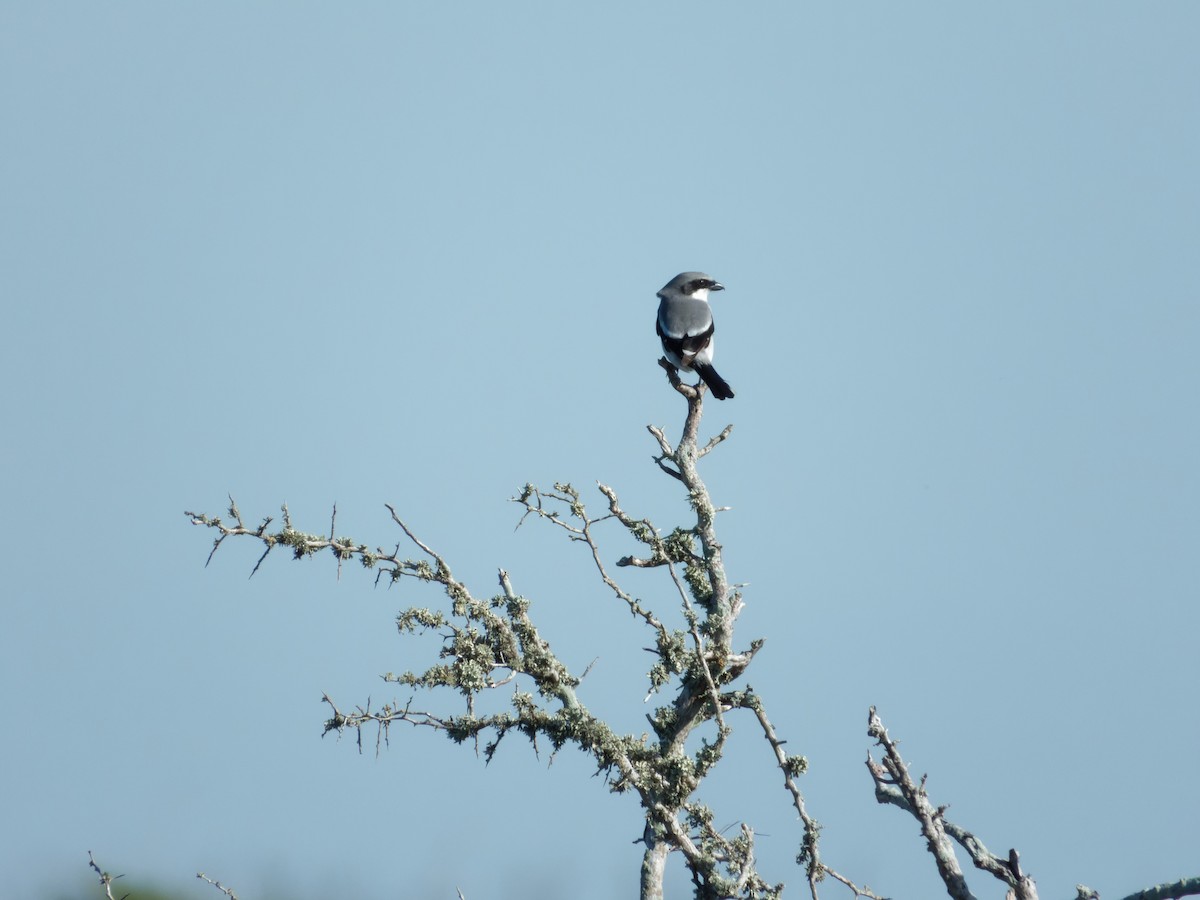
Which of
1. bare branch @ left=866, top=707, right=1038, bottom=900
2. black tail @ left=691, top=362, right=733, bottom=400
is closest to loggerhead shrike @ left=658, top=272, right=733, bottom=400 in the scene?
black tail @ left=691, top=362, right=733, bottom=400

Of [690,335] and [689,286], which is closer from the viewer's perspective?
[690,335]

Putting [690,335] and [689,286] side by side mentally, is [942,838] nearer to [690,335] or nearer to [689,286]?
[690,335]

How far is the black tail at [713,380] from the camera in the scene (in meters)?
10.9

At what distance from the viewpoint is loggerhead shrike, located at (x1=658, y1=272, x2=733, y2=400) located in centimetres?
1099

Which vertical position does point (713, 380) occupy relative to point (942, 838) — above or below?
above

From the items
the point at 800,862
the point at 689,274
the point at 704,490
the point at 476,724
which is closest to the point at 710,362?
the point at 689,274

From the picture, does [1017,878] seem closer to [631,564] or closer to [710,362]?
[631,564]

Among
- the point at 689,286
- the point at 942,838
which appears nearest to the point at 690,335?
the point at 689,286

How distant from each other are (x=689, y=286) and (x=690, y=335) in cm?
165

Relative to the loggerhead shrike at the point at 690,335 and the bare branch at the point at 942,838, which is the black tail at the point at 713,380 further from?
the bare branch at the point at 942,838

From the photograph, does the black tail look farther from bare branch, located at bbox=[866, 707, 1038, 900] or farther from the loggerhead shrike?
bare branch, located at bbox=[866, 707, 1038, 900]

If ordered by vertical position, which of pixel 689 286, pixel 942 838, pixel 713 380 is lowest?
pixel 942 838

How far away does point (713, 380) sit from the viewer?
11000mm

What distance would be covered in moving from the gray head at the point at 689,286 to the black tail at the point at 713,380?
70.0 inches
